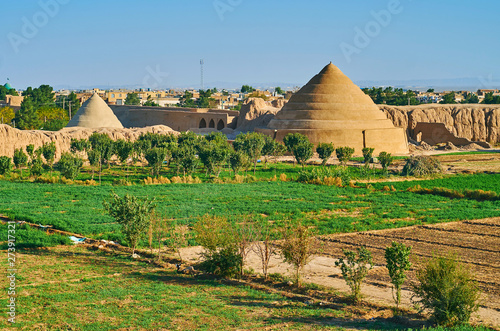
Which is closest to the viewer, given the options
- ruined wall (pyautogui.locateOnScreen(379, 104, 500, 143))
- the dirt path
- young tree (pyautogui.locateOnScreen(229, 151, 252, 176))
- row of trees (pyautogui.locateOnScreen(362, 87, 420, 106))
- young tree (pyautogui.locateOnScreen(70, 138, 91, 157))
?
the dirt path

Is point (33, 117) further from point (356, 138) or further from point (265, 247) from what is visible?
point (265, 247)

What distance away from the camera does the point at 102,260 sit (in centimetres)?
1802

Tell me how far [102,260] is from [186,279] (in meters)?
3.18

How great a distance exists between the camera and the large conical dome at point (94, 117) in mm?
65938

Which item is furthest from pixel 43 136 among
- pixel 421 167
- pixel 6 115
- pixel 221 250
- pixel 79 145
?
pixel 221 250

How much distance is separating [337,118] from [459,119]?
20056 millimetres

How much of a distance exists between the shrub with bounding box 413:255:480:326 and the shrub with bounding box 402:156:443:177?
96.5 ft

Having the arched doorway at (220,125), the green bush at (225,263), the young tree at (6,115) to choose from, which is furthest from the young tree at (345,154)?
the young tree at (6,115)

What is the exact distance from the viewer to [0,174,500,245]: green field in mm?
23688

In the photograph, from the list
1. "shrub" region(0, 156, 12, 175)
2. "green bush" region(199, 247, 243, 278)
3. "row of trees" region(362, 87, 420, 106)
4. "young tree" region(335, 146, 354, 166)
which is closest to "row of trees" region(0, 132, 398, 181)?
"young tree" region(335, 146, 354, 166)

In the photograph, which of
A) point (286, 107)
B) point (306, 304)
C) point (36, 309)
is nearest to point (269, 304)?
point (306, 304)

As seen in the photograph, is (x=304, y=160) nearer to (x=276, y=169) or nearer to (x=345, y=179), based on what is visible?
(x=276, y=169)

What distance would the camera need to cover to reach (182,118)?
251ft

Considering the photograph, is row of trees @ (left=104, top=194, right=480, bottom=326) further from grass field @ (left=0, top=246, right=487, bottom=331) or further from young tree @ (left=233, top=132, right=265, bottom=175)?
young tree @ (left=233, top=132, right=265, bottom=175)
